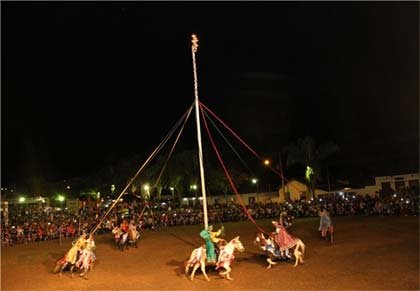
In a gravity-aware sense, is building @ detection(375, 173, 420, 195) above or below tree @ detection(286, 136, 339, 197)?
below

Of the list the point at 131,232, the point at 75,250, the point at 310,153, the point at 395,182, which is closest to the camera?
the point at 75,250

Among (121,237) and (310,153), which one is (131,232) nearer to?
(121,237)

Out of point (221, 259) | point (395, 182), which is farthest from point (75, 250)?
point (395, 182)

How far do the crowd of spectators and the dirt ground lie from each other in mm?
6749

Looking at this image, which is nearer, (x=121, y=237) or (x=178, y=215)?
(x=121, y=237)

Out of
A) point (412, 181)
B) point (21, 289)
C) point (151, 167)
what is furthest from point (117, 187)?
point (21, 289)

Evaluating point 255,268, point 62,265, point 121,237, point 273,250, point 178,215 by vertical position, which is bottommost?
point 255,268

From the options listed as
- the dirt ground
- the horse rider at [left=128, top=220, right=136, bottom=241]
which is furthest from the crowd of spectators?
the dirt ground

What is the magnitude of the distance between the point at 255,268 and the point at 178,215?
21.4 meters

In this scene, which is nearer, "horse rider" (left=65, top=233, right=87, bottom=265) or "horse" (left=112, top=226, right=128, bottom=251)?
"horse rider" (left=65, top=233, right=87, bottom=265)

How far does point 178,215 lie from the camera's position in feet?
114

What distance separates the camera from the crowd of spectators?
2849cm

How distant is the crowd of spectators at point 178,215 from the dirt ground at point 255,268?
266 inches

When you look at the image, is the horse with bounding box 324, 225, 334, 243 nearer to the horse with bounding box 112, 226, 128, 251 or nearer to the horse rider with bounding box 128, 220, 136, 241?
the horse rider with bounding box 128, 220, 136, 241
